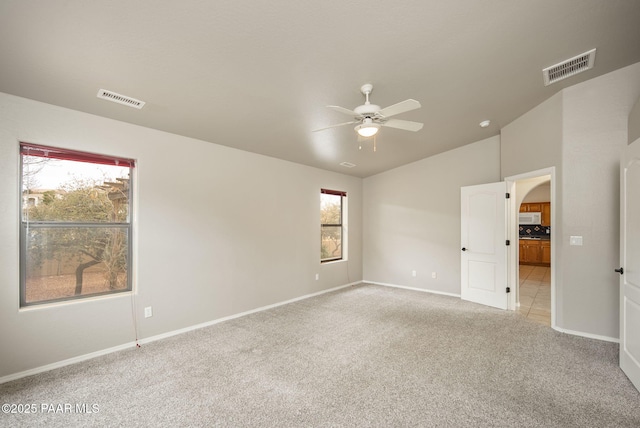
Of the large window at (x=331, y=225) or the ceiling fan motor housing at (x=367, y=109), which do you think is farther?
the large window at (x=331, y=225)

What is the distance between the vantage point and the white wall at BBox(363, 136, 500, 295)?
5355 mm

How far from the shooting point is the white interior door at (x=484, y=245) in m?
4.64

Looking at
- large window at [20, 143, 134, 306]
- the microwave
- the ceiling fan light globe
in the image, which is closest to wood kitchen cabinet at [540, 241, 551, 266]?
the microwave

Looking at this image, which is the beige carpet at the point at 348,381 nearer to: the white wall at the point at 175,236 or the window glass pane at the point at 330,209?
the white wall at the point at 175,236

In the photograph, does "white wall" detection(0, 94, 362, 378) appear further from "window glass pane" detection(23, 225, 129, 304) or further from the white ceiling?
the white ceiling

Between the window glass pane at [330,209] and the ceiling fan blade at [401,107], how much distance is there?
3.54 meters

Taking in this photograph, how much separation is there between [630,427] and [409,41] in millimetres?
3164

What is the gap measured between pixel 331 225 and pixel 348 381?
12.9 ft

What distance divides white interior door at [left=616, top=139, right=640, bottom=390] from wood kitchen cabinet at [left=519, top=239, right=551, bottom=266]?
746cm

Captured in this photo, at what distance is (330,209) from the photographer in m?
6.25

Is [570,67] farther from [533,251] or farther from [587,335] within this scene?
[533,251]

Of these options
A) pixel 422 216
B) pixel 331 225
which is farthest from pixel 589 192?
pixel 331 225

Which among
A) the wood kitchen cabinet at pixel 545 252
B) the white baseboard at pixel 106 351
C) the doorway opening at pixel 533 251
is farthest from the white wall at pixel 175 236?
the wood kitchen cabinet at pixel 545 252

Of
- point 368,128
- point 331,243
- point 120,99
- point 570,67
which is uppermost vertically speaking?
point 570,67
